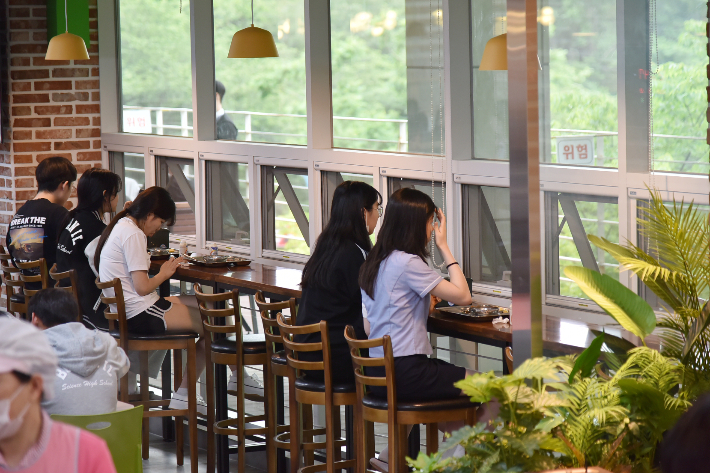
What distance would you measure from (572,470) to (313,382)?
149 centimetres

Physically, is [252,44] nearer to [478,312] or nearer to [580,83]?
[580,83]

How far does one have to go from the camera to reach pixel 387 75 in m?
5.17

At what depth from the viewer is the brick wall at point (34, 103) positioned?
6520 millimetres

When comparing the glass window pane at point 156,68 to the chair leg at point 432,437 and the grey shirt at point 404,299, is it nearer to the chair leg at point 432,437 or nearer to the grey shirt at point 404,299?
the grey shirt at point 404,299

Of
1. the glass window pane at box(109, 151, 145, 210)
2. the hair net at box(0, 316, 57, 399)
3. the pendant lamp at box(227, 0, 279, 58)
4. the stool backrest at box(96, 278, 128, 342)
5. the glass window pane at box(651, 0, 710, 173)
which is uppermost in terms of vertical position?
the pendant lamp at box(227, 0, 279, 58)

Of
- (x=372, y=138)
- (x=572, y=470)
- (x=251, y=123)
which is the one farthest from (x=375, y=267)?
(x=251, y=123)

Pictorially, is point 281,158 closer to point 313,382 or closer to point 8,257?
point 8,257

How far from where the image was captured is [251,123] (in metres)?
6.00

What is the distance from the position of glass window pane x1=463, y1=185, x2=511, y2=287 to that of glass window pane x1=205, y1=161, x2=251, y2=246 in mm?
1755

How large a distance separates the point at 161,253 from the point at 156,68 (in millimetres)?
1626

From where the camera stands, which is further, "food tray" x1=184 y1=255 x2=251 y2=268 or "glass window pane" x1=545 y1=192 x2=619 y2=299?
"food tray" x1=184 y1=255 x2=251 y2=268

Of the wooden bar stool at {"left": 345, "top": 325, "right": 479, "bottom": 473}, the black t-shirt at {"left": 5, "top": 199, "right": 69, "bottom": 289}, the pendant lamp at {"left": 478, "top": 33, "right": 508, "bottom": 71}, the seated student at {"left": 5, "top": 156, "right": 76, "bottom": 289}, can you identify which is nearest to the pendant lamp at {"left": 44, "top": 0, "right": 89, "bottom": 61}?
the seated student at {"left": 5, "top": 156, "right": 76, "bottom": 289}

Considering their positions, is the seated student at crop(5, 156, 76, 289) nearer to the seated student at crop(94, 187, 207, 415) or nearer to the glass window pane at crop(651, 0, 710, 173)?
the seated student at crop(94, 187, 207, 415)

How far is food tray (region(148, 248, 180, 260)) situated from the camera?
5660 millimetres
